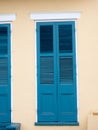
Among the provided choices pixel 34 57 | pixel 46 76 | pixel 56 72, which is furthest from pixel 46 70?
pixel 34 57

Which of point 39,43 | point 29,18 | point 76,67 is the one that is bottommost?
point 76,67

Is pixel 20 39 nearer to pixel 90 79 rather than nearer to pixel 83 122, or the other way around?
pixel 90 79

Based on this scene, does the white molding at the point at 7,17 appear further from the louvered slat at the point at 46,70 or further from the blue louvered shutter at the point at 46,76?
the louvered slat at the point at 46,70

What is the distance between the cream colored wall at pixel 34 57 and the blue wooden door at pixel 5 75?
0.41ft

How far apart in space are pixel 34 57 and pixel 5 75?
2.78ft

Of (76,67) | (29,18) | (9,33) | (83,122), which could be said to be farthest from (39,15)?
(83,122)

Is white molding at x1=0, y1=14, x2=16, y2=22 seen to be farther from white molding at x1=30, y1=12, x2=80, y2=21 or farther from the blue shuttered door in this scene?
the blue shuttered door

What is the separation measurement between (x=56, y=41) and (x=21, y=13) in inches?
44.0

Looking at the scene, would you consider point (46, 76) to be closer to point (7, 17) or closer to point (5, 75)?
point (5, 75)

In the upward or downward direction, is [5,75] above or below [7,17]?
below

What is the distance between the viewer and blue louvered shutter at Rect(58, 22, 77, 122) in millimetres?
→ 8242

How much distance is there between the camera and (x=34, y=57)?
329 inches

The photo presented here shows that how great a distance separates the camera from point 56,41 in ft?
27.4

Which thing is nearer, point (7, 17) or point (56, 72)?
point (56, 72)
